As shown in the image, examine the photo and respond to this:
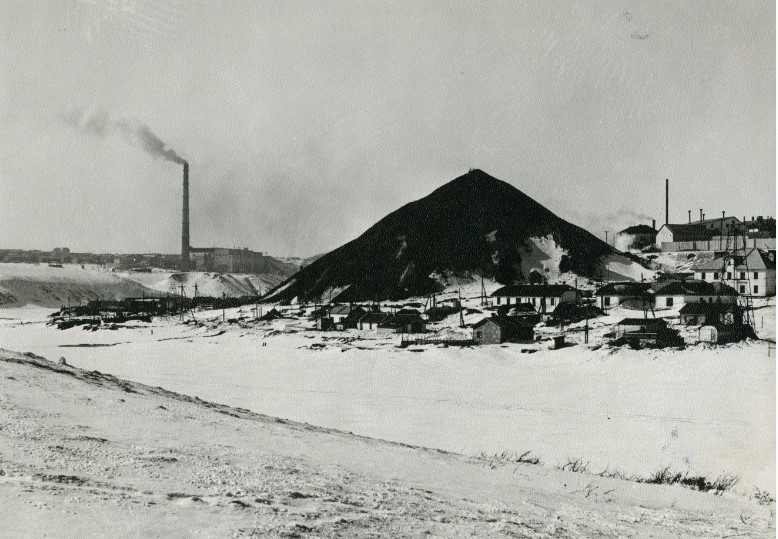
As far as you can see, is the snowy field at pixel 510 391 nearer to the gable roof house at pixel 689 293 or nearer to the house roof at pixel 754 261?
the gable roof house at pixel 689 293

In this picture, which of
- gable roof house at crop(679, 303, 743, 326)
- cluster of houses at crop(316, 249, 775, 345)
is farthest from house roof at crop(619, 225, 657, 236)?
gable roof house at crop(679, 303, 743, 326)

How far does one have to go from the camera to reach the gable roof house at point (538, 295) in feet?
192

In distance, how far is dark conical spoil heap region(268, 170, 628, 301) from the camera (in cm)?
8162

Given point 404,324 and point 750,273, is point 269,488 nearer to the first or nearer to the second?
point 404,324

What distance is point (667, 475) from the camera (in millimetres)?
13586

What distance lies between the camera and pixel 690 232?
79125 mm

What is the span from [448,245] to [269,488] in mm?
81071

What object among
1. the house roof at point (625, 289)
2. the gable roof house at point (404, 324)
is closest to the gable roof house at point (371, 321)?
the gable roof house at point (404, 324)

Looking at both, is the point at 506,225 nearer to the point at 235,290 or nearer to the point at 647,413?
the point at 235,290

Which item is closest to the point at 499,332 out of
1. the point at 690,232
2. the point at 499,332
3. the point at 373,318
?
the point at 499,332

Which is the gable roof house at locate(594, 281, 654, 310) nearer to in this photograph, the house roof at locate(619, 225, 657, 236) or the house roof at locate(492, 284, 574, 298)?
the house roof at locate(492, 284, 574, 298)

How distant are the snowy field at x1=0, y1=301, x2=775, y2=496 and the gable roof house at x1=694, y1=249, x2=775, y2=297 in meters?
6.95

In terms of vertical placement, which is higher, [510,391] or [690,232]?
[690,232]

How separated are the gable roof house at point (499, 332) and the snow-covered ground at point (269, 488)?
1108 inches
